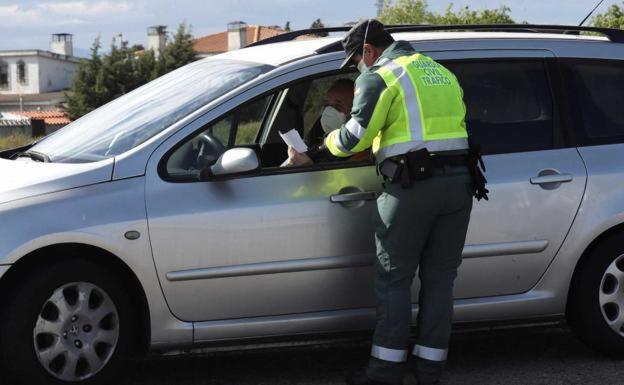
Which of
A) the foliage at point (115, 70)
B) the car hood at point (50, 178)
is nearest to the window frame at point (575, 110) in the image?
the car hood at point (50, 178)

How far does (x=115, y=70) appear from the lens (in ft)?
248

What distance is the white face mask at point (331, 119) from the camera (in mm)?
4824

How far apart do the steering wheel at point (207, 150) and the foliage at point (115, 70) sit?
67.8m

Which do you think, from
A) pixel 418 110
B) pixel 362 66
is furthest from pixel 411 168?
pixel 362 66

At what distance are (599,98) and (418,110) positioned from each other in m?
1.28

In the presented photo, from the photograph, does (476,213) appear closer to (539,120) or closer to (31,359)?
(539,120)

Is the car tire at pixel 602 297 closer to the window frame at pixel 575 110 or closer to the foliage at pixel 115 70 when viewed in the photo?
the window frame at pixel 575 110

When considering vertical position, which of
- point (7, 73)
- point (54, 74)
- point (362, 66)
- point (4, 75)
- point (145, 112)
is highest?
point (362, 66)

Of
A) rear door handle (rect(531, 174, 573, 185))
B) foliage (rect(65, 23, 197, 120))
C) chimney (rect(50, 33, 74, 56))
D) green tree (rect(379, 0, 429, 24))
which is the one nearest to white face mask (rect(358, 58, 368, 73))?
rear door handle (rect(531, 174, 573, 185))

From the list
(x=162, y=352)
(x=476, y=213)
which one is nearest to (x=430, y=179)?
(x=476, y=213)

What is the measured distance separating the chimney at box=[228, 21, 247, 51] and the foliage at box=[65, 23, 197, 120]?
392 inches

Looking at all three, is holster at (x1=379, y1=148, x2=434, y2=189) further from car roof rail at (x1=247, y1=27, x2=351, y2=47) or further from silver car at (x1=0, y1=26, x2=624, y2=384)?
car roof rail at (x1=247, y1=27, x2=351, y2=47)

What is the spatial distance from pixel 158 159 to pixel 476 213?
1476 mm

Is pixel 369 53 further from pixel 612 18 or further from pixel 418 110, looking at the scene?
pixel 612 18
